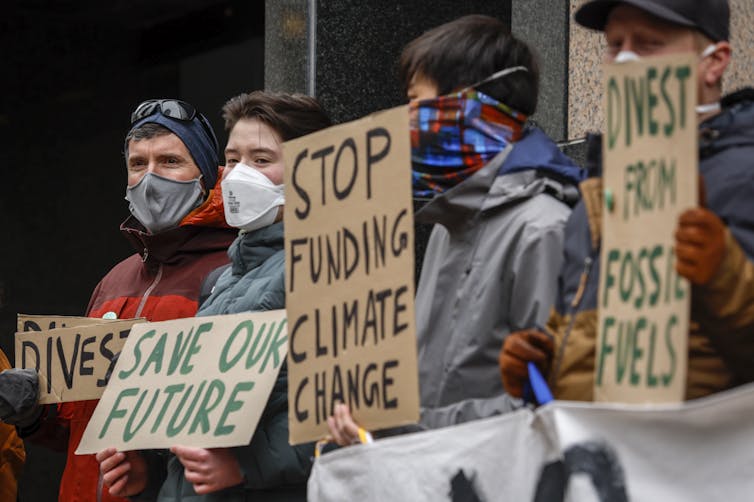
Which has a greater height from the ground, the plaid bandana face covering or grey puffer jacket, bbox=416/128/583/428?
the plaid bandana face covering

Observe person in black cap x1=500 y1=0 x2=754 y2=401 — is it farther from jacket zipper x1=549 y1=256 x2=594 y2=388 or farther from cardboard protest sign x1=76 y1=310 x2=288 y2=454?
Answer: cardboard protest sign x1=76 y1=310 x2=288 y2=454

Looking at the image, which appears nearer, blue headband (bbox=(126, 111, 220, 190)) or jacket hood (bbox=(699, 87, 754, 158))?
jacket hood (bbox=(699, 87, 754, 158))

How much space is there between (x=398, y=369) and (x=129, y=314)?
2.13 meters

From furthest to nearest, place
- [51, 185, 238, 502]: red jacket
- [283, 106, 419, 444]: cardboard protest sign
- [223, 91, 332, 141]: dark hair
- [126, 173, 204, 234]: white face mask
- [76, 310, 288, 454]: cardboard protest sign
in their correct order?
[126, 173, 204, 234]: white face mask → [51, 185, 238, 502]: red jacket → [223, 91, 332, 141]: dark hair → [76, 310, 288, 454]: cardboard protest sign → [283, 106, 419, 444]: cardboard protest sign

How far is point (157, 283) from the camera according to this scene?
5.32 m

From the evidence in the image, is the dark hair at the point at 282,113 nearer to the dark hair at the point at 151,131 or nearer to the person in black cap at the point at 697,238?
the dark hair at the point at 151,131

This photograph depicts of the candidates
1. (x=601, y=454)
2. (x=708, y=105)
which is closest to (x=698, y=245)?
(x=601, y=454)

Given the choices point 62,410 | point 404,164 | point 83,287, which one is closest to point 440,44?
point 404,164

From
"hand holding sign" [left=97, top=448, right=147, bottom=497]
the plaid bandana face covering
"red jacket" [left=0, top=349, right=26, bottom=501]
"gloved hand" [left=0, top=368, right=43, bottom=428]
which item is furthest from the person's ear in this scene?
"red jacket" [left=0, top=349, right=26, bottom=501]

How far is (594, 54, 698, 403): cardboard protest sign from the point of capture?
2.67 meters

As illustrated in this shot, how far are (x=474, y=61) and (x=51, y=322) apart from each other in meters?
2.14

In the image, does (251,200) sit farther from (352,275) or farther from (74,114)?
(74,114)

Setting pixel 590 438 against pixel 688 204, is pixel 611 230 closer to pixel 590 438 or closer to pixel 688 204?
pixel 688 204

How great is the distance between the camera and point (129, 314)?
17.3 feet
